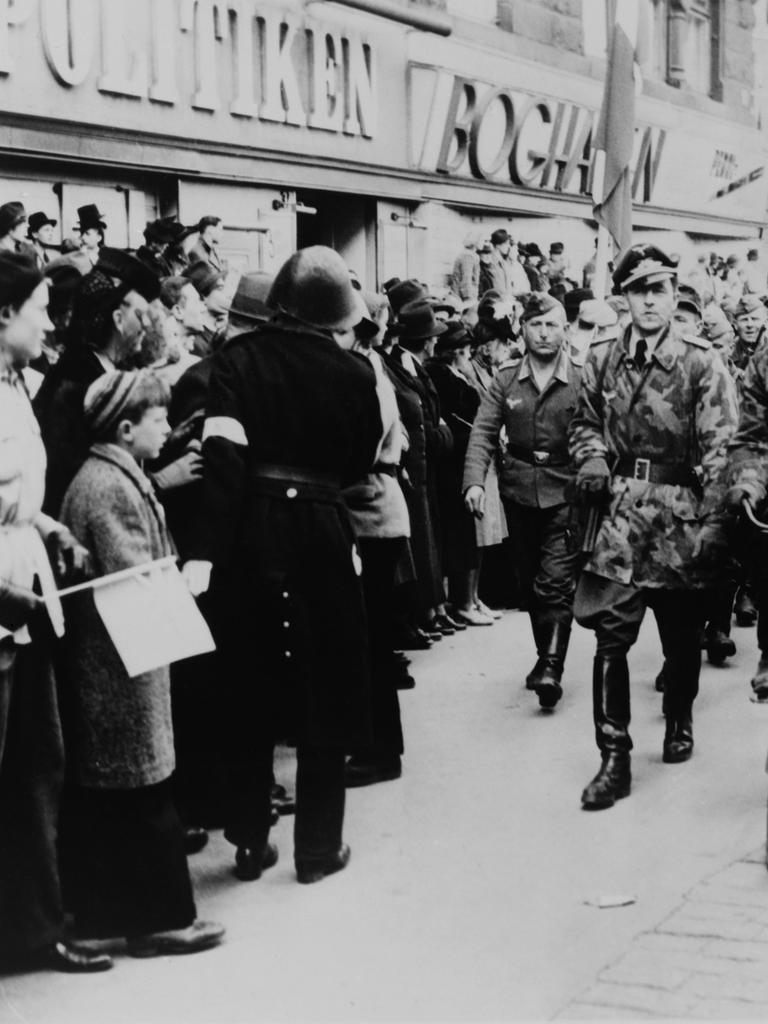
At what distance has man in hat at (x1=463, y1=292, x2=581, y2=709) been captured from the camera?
8.51 metres

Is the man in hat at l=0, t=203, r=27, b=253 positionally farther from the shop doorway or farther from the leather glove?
the shop doorway

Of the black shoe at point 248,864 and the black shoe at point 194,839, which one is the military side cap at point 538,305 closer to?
the black shoe at point 194,839

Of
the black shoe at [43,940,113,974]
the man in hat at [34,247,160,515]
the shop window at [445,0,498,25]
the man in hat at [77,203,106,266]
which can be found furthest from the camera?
the shop window at [445,0,498,25]

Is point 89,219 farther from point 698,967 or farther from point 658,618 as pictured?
point 698,967

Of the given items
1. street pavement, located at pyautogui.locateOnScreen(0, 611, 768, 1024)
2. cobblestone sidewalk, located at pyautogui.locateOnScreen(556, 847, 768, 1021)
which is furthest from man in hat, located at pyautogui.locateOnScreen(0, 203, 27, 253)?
cobblestone sidewalk, located at pyautogui.locateOnScreen(556, 847, 768, 1021)

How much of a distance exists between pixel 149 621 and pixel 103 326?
3.56 ft

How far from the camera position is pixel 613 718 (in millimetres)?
6719

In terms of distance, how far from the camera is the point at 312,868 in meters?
5.70

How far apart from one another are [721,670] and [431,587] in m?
1.55

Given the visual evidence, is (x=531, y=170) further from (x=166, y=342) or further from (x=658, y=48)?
(x=166, y=342)

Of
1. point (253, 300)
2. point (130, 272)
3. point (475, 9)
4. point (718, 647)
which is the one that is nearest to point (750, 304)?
point (718, 647)

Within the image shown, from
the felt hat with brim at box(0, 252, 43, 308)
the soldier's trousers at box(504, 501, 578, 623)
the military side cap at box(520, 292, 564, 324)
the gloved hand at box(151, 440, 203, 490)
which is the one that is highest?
the felt hat with brim at box(0, 252, 43, 308)

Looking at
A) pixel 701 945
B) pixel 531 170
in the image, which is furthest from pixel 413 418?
pixel 531 170

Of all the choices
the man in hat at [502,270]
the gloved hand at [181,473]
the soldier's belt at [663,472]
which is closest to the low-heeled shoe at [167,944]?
the gloved hand at [181,473]
